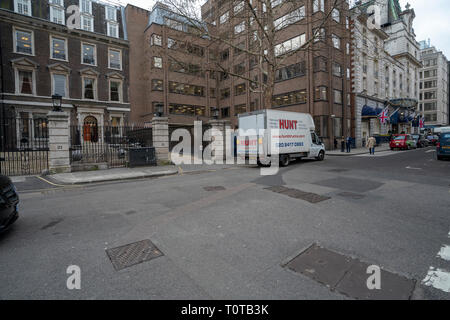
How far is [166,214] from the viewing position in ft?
17.3

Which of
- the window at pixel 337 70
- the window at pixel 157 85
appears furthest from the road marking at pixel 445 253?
the window at pixel 157 85

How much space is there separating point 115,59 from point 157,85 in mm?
6279

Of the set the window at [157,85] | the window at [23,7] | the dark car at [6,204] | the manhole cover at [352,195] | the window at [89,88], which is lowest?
the manhole cover at [352,195]

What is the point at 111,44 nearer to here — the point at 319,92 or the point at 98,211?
the point at 319,92

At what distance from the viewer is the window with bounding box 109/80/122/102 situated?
97.1 ft

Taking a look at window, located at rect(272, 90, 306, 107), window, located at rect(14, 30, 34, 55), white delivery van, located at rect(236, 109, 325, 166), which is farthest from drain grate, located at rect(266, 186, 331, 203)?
window, located at rect(14, 30, 34, 55)

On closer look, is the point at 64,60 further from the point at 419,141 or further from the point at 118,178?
the point at 419,141

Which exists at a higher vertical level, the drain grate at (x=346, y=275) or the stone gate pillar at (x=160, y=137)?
the stone gate pillar at (x=160, y=137)

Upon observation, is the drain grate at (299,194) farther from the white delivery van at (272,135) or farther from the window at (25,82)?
the window at (25,82)

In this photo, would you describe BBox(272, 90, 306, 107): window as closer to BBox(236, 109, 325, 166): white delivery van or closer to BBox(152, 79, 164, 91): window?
BBox(236, 109, 325, 166): white delivery van

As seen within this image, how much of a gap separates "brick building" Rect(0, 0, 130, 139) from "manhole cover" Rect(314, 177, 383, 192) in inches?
1036

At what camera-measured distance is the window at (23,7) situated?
964 inches

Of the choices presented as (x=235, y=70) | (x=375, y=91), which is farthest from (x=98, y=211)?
(x=375, y=91)
